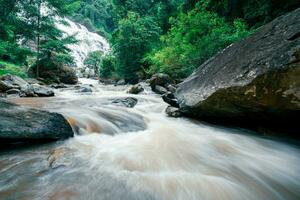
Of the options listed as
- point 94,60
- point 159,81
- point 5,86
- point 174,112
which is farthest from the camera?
point 94,60

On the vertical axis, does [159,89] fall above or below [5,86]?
above

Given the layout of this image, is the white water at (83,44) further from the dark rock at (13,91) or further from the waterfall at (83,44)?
the dark rock at (13,91)

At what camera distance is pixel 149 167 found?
2.62 metres

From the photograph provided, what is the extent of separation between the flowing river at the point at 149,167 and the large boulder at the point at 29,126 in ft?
0.55

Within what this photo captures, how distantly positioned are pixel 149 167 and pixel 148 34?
722 inches

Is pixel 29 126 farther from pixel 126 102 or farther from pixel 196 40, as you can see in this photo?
pixel 196 40

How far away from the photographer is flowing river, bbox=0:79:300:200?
203 cm

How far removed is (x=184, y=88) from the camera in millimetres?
5398

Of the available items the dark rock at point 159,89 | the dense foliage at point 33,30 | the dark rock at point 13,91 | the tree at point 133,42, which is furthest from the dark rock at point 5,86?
the tree at point 133,42

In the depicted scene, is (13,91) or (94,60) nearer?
(13,91)

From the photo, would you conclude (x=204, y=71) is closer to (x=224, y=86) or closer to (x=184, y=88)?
(x=184, y=88)

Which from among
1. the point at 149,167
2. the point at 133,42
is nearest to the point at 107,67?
the point at 133,42

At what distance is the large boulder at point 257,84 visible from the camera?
297 cm

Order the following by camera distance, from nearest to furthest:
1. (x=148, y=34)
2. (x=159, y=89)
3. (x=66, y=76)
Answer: (x=159, y=89), (x=66, y=76), (x=148, y=34)
